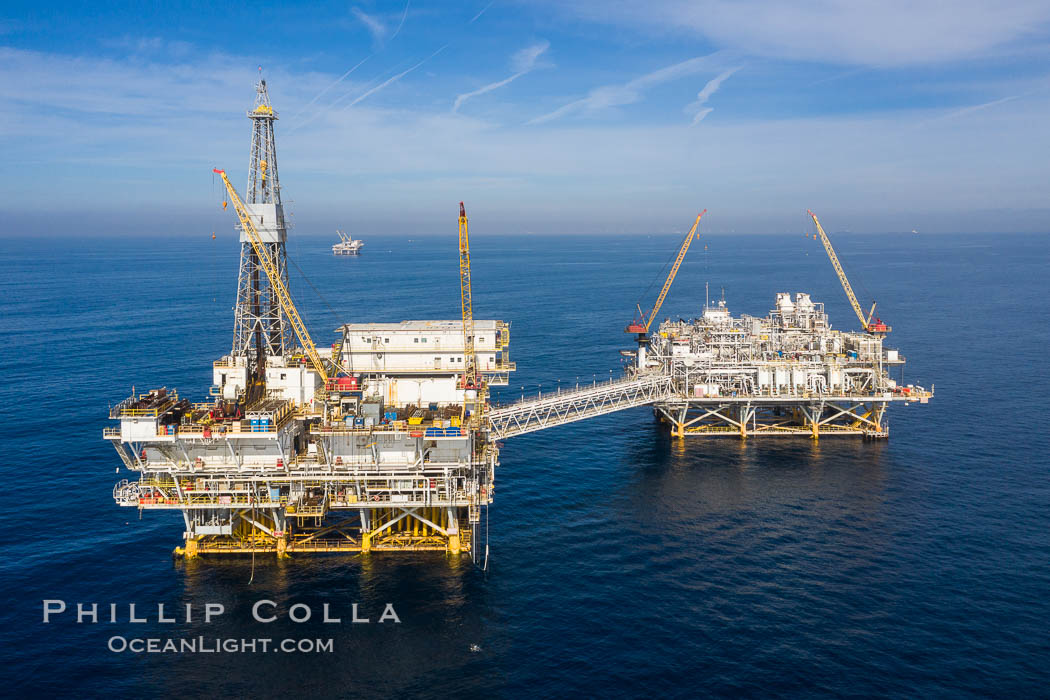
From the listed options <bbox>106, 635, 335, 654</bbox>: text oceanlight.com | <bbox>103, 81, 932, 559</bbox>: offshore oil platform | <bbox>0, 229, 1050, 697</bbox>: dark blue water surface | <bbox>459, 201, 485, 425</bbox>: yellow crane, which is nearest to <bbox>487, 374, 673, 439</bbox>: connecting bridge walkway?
<bbox>103, 81, 932, 559</bbox>: offshore oil platform

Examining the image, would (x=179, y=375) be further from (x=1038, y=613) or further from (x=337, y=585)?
(x=1038, y=613)

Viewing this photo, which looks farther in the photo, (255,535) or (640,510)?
(640,510)

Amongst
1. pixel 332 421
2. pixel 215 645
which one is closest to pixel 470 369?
pixel 332 421

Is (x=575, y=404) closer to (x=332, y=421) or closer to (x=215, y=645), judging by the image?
(x=332, y=421)

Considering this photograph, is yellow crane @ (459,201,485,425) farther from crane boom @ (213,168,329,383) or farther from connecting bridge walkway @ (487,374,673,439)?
crane boom @ (213,168,329,383)

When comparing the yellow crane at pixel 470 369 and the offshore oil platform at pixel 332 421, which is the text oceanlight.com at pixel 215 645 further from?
the yellow crane at pixel 470 369

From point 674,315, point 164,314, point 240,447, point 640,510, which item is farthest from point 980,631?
point 164,314
